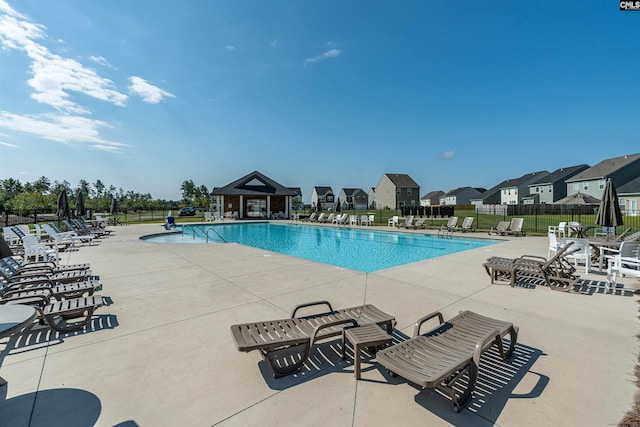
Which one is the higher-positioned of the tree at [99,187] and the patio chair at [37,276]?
the tree at [99,187]

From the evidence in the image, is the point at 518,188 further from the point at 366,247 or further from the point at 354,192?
the point at 366,247

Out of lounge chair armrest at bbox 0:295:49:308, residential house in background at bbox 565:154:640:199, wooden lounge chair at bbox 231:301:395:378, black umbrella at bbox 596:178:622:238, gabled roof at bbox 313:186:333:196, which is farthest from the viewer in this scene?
gabled roof at bbox 313:186:333:196

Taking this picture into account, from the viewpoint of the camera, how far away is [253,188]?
105ft

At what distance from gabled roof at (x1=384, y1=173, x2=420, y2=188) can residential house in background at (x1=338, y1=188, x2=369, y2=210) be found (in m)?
18.1

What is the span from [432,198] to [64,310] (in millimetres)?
83735

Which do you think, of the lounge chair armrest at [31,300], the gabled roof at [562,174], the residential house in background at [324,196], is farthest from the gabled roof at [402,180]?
the lounge chair armrest at [31,300]

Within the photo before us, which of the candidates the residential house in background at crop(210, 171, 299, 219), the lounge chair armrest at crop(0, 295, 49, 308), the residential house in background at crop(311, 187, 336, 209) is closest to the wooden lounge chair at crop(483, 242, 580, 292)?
the lounge chair armrest at crop(0, 295, 49, 308)

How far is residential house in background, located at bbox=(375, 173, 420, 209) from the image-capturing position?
177 feet

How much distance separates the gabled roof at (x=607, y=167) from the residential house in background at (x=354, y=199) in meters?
44.8

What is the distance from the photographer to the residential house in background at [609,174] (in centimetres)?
3167

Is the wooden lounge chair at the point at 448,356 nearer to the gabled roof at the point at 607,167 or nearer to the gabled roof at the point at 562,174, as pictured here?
the gabled roof at the point at 607,167

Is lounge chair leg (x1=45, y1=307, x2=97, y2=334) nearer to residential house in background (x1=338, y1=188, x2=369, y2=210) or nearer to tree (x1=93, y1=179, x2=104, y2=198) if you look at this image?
residential house in background (x1=338, y1=188, x2=369, y2=210)

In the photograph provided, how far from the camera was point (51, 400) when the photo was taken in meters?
2.23

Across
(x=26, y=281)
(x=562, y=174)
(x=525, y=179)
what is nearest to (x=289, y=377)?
(x=26, y=281)
